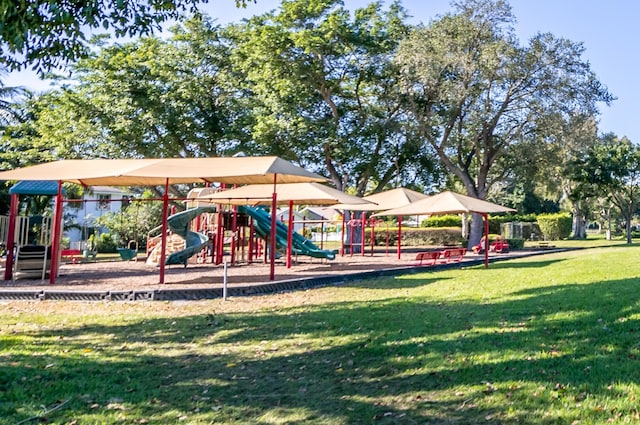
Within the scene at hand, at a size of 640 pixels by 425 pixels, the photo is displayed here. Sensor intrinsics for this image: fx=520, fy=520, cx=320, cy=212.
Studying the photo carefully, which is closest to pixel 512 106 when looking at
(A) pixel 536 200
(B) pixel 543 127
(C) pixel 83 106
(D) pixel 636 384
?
(B) pixel 543 127

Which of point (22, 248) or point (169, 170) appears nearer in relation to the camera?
point (169, 170)

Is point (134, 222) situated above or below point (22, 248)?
above

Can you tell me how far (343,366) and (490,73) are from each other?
81.0 ft

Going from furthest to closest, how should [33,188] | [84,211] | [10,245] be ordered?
1. [84,211]
2. [33,188]
3. [10,245]

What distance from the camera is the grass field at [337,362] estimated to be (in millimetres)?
4289

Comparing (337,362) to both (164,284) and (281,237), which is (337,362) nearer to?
(164,284)

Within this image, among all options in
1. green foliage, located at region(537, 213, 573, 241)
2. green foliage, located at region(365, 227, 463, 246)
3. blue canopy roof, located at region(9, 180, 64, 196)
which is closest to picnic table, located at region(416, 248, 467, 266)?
blue canopy roof, located at region(9, 180, 64, 196)

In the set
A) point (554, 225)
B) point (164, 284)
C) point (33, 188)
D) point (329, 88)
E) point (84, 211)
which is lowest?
point (164, 284)

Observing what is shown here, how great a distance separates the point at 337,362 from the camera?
5898 millimetres

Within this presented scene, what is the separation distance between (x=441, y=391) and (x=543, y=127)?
87.3 ft

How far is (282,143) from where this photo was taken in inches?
1111

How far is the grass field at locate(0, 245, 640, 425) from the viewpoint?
4289mm

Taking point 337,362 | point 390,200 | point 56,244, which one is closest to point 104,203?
point 390,200

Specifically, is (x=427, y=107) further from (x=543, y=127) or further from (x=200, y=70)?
(x=200, y=70)
